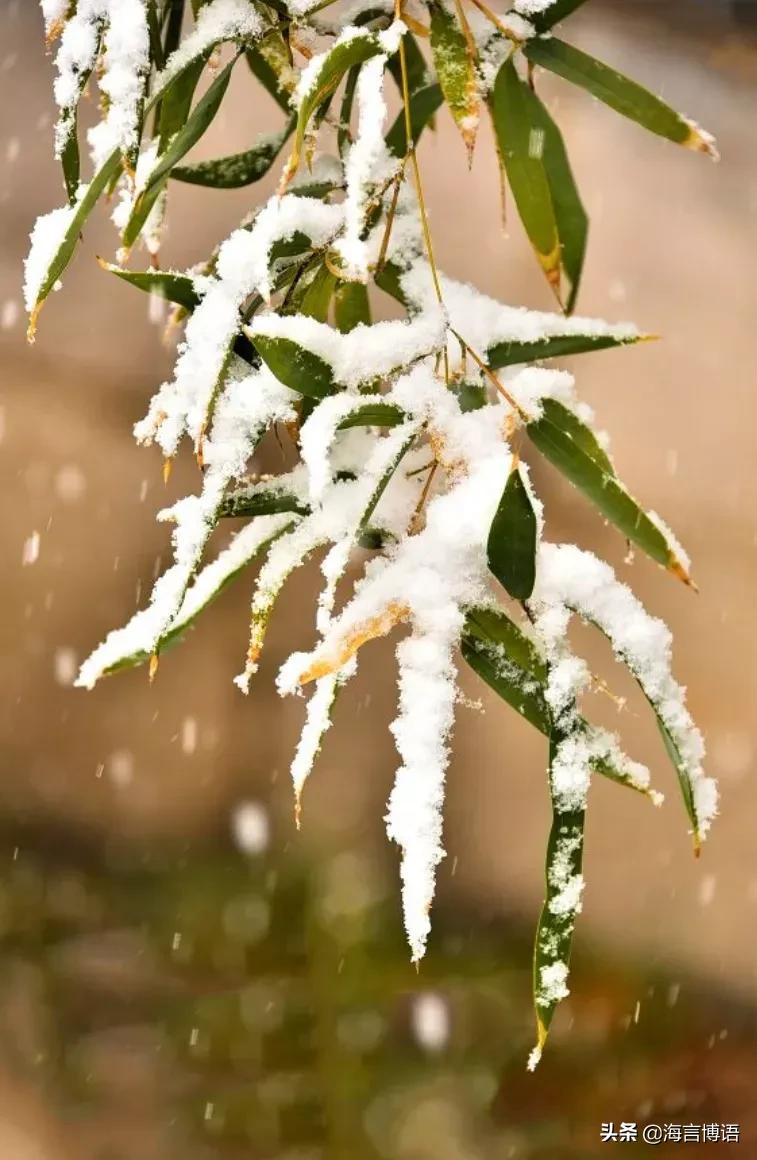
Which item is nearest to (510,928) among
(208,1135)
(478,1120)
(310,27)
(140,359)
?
(478,1120)

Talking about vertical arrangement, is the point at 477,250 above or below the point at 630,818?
above

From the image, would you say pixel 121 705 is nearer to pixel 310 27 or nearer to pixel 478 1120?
pixel 478 1120

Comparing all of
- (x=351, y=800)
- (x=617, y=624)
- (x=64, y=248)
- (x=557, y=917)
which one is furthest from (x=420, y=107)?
(x=351, y=800)

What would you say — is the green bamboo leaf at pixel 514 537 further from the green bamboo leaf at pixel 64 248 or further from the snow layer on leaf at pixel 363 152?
the green bamboo leaf at pixel 64 248

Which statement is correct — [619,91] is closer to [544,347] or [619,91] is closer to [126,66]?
[544,347]

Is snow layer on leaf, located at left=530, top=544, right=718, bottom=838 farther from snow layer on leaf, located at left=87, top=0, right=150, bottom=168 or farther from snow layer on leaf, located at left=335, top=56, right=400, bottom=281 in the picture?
snow layer on leaf, located at left=87, top=0, right=150, bottom=168
